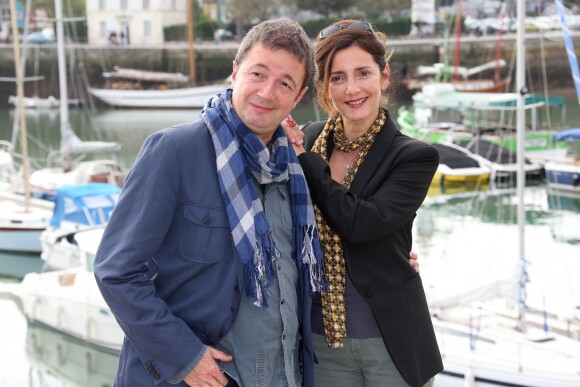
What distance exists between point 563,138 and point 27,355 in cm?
1220

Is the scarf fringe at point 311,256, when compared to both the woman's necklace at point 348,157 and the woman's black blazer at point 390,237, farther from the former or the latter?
the woman's necklace at point 348,157

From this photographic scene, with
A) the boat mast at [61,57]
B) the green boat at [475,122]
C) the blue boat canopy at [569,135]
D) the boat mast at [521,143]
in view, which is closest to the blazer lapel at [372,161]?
the boat mast at [521,143]

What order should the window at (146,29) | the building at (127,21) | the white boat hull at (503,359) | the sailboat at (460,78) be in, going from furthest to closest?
the window at (146,29) < the building at (127,21) < the sailboat at (460,78) < the white boat hull at (503,359)

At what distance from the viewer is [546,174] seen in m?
17.3

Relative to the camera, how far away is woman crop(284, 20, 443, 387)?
2.02 meters

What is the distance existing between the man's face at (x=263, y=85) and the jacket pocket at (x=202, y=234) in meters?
0.22

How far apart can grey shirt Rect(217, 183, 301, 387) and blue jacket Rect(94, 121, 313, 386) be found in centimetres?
4

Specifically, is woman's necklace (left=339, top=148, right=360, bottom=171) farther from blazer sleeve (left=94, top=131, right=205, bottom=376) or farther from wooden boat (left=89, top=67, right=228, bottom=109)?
wooden boat (left=89, top=67, right=228, bottom=109)

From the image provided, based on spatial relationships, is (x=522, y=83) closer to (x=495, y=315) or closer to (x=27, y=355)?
(x=495, y=315)

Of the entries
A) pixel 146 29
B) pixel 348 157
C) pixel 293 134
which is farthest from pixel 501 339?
pixel 146 29

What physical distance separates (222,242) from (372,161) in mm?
493

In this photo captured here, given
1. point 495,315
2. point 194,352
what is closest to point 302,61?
point 194,352

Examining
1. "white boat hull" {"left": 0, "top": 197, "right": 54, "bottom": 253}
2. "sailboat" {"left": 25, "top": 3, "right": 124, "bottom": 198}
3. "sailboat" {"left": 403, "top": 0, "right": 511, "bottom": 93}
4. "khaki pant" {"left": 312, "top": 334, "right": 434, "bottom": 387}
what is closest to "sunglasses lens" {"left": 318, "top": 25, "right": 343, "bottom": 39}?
"khaki pant" {"left": 312, "top": 334, "right": 434, "bottom": 387}

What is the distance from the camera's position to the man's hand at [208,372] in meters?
1.74
